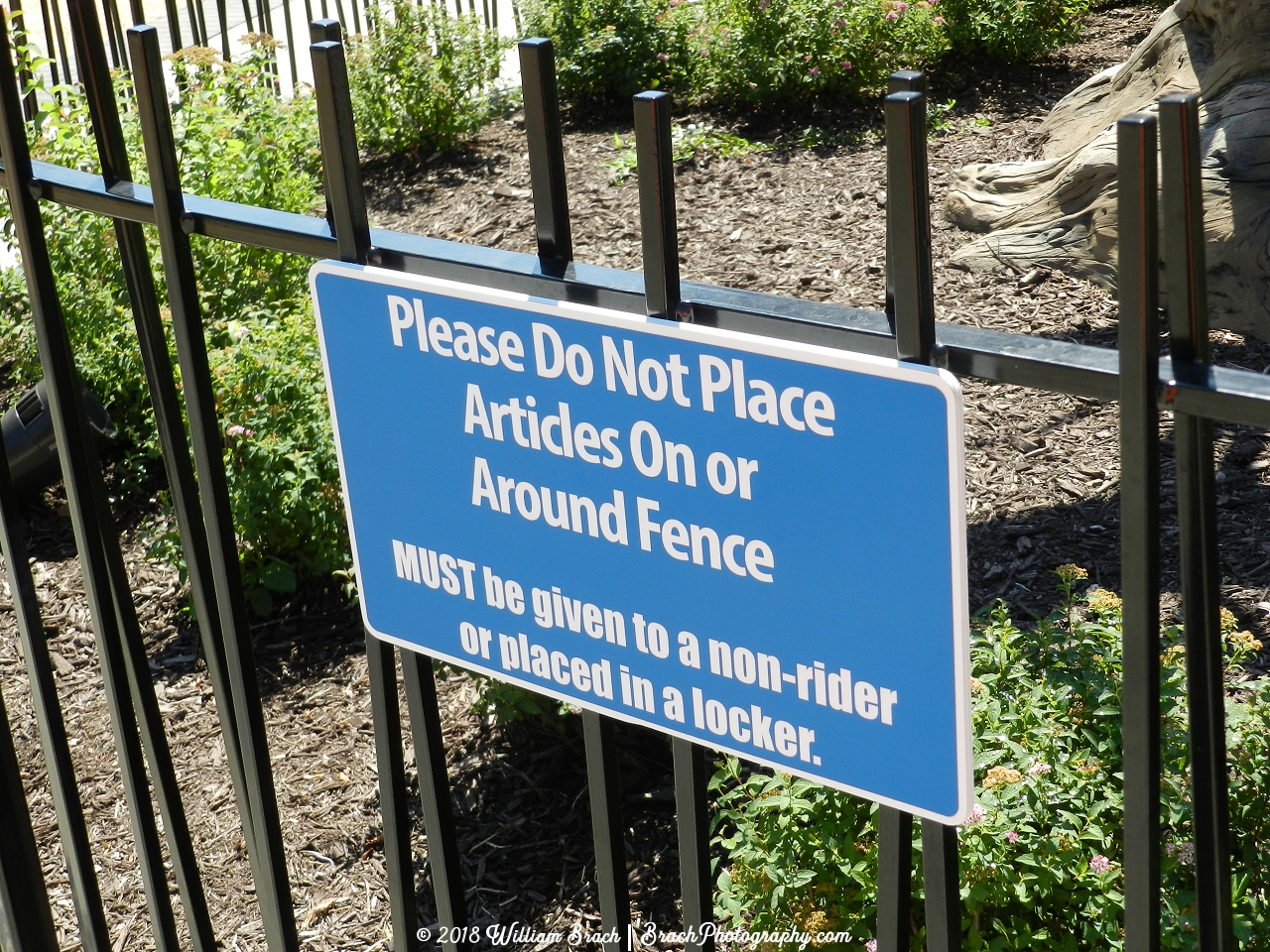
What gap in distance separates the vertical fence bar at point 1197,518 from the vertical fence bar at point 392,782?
0.88 m

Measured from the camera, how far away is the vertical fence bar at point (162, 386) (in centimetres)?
143

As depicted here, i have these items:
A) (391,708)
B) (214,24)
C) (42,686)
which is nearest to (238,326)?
(42,686)

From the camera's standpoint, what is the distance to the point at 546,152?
3.90 ft

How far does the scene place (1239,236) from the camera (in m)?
4.71

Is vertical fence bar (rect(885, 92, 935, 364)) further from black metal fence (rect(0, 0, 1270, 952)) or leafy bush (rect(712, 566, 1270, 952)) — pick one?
leafy bush (rect(712, 566, 1270, 952))

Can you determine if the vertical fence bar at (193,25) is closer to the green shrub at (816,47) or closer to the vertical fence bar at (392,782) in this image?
the green shrub at (816,47)

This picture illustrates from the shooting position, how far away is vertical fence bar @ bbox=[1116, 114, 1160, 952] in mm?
905

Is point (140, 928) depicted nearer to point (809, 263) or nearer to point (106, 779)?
point (106, 779)

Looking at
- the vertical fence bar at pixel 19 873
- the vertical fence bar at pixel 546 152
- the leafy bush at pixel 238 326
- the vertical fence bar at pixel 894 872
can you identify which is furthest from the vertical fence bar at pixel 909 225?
the leafy bush at pixel 238 326

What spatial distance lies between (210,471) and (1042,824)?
4.97 ft

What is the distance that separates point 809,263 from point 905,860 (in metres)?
4.63

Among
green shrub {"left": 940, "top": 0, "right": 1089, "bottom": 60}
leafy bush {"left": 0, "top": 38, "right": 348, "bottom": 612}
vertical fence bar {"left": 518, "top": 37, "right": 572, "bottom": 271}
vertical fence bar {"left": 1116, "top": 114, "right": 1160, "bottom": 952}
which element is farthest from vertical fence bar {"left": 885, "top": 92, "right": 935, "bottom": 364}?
green shrub {"left": 940, "top": 0, "right": 1089, "bottom": 60}

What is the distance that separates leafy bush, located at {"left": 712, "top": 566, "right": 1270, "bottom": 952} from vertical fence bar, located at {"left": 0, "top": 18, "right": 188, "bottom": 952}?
1044 millimetres

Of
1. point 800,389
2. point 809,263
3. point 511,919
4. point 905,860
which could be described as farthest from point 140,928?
point 809,263
